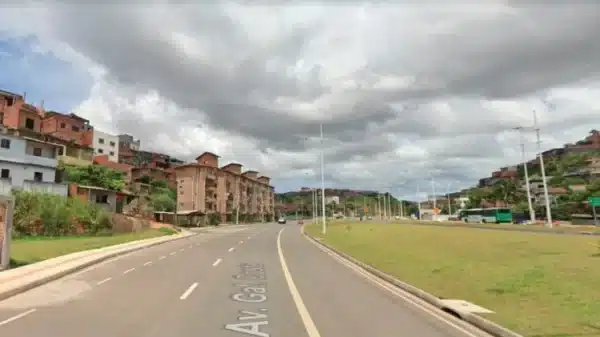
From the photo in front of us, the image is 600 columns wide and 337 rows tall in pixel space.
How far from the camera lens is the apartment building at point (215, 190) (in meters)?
107

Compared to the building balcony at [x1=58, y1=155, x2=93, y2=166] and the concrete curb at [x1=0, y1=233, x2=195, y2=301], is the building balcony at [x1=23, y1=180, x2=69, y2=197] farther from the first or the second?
the concrete curb at [x1=0, y1=233, x2=195, y2=301]

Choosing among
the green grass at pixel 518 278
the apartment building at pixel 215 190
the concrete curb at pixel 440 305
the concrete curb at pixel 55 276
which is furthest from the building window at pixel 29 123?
the concrete curb at pixel 440 305

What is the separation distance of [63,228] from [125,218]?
462 inches

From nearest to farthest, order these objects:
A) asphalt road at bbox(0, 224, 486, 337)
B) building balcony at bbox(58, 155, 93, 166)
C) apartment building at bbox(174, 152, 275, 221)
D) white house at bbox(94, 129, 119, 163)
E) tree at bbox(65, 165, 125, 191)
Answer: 1. asphalt road at bbox(0, 224, 486, 337)
2. tree at bbox(65, 165, 125, 191)
3. building balcony at bbox(58, 155, 93, 166)
4. white house at bbox(94, 129, 119, 163)
5. apartment building at bbox(174, 152, 275, 221)

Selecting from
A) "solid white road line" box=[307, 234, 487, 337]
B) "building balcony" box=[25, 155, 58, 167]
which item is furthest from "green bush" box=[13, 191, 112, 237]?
"solid white road line" box=[307, 234, 487, 337]

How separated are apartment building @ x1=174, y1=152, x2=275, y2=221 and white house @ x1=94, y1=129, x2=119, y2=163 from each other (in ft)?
50.5

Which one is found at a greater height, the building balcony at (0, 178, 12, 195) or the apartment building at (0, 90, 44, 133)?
the apartment building at (0, 90, 44, 133)

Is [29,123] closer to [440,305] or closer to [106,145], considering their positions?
[106,145]

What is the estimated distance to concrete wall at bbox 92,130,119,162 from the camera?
95.4 m

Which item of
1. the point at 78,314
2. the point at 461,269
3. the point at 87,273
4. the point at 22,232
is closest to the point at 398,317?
the point at 78,314

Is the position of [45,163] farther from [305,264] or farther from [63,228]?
[305,264]

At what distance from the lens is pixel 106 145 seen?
97.8 metres

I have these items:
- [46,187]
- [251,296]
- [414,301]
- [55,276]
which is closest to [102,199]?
[46,187]

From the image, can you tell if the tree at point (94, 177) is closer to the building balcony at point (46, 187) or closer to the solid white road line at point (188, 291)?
the building balcony at point (46, 187)
